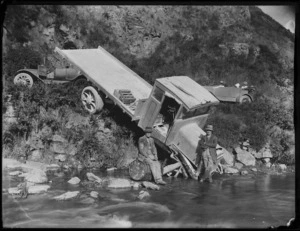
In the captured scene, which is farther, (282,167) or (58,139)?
(282,167)

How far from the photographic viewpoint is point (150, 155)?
748cm

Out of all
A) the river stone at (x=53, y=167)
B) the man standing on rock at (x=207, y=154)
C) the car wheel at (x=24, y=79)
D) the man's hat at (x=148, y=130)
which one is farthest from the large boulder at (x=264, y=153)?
the car wheel at (x=24, y=79)

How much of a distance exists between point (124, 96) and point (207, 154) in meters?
2.13

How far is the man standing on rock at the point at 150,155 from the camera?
24.3 ft

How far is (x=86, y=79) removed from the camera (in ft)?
29.1

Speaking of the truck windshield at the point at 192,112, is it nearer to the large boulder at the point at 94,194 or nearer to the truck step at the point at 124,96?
the truck step at the point at 124,96

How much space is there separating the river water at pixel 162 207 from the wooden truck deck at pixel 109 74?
1.96 meters

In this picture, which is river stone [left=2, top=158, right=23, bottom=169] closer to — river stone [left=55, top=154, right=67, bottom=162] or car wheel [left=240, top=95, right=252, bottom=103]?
river stone [left=55, top=154, right=67, bottom=162]

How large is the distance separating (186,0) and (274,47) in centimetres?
426

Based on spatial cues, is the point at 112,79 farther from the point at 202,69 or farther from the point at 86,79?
the point at 202,69

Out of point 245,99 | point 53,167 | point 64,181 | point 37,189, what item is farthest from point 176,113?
point 37,189

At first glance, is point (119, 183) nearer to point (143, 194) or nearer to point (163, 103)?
point (143, 194)

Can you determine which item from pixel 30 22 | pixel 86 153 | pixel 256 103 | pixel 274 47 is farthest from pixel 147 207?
pixel 274 47

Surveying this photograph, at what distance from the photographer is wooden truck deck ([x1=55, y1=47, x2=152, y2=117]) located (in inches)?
330
